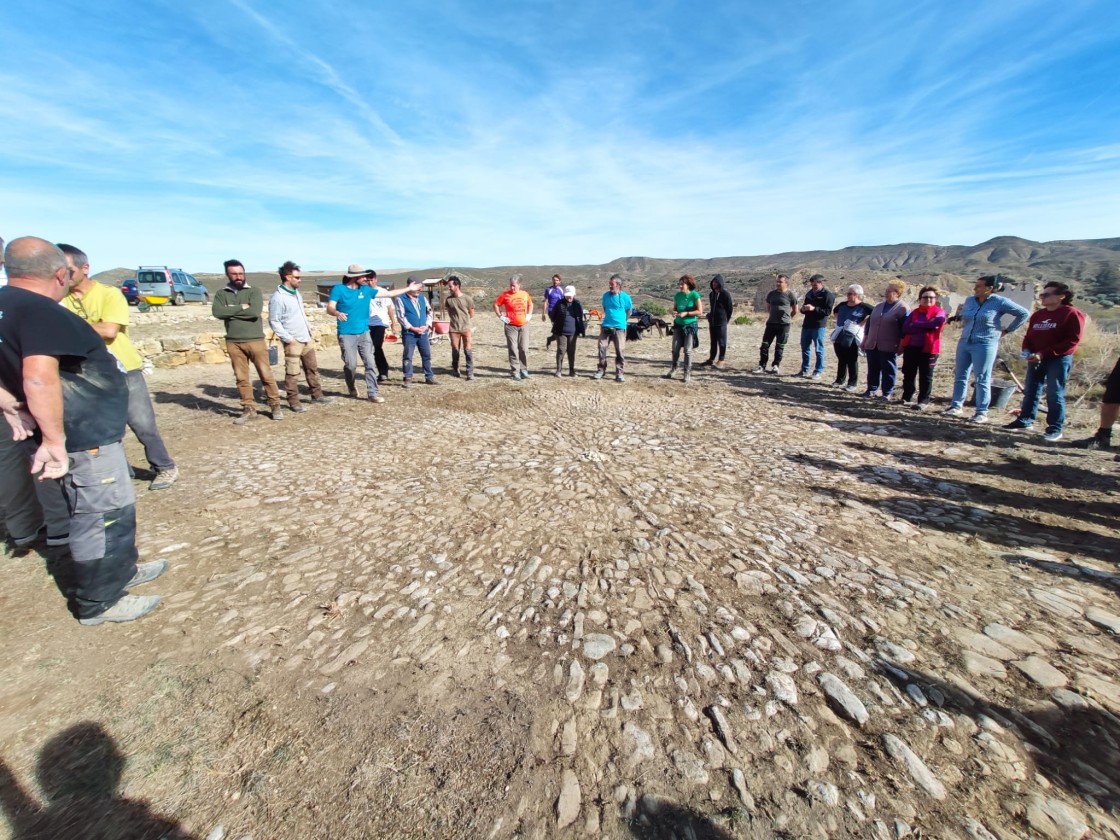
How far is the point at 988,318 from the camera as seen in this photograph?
243 inches

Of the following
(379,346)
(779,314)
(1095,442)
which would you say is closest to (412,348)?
(379,346)

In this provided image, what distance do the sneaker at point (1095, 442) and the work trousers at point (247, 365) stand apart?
32.3ft

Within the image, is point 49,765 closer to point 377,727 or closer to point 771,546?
point 377,727

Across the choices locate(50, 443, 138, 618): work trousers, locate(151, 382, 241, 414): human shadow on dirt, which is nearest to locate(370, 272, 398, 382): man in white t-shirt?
locate(151, 382, 241, 414): human shadow on dirt

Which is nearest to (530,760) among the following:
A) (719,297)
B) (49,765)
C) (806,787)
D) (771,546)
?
(806,787)

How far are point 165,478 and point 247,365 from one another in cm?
243

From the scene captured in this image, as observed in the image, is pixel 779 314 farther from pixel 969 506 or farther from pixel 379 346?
pixel 379 346

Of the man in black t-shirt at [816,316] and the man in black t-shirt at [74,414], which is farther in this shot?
the man in black t-shirt at [816,316]

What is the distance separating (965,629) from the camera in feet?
8.32

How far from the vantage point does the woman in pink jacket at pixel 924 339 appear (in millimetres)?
6848

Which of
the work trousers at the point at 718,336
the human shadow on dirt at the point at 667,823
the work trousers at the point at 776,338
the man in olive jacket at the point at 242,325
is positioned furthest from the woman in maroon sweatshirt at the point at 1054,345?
the man in olive jacket at the point at 242,325

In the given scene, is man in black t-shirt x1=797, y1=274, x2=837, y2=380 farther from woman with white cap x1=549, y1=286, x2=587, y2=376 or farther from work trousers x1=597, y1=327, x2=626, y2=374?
woman with white cap x1=549, y1=286, x2=587, y2=376

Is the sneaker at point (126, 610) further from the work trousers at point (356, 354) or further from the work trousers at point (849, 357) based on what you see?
the work trousers at point (849, 357)

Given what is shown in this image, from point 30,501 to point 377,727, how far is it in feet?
11.1
